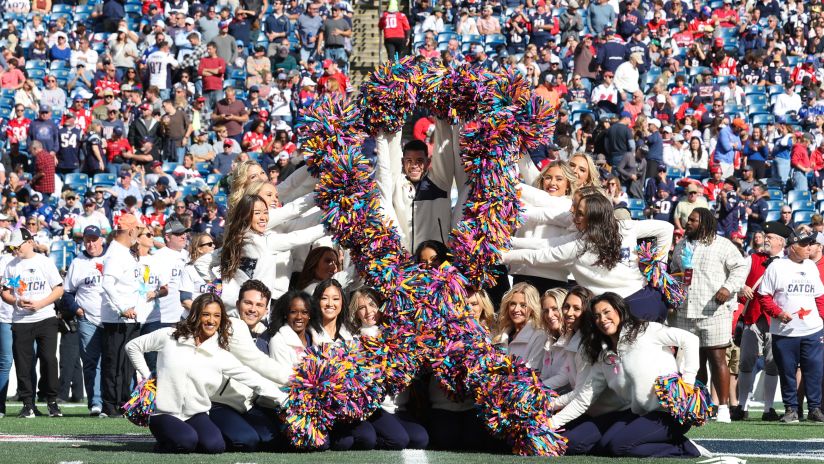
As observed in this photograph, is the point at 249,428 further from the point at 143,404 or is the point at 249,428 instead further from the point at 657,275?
the point at 657,275

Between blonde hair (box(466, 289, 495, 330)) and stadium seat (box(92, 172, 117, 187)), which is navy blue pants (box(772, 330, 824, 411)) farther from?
stadium seat (box(92, 172, 117, 187))

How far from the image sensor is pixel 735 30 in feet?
77.1

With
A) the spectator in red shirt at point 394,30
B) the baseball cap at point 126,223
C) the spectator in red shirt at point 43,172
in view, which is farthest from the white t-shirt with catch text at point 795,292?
the spectator in red shirt at point 394,30

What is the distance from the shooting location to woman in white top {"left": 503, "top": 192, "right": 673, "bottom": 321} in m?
7.95

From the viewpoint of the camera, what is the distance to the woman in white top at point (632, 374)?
7.16 m

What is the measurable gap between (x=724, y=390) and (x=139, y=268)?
16.7 feet

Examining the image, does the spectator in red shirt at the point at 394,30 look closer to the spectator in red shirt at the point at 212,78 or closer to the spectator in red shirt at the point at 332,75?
the spectator in red shirt at the point at 332,75

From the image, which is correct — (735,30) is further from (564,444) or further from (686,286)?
(564,444)

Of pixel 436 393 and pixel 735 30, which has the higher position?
pixel 735 30

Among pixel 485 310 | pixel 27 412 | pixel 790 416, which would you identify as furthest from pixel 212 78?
pixel 485 310

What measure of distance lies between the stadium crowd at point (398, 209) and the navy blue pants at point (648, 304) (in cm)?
2

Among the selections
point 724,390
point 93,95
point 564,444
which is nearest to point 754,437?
point 724,390

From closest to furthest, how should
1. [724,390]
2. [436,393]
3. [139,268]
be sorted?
[436,393] → [724,390] → [139,268]

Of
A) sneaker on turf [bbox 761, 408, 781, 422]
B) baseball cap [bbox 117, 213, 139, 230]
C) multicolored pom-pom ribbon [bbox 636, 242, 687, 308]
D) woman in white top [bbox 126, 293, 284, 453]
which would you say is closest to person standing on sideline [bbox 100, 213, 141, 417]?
baseball cap [bbox 117, 213, 139, 230]
